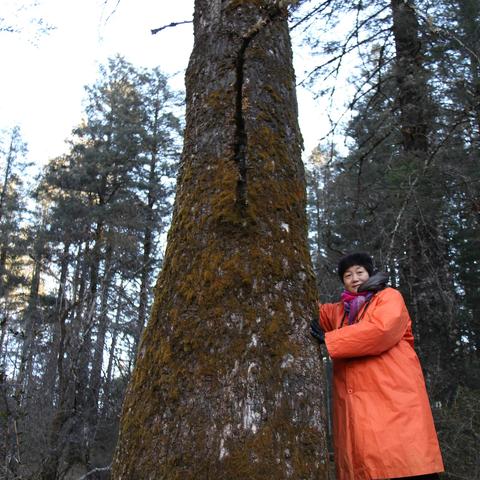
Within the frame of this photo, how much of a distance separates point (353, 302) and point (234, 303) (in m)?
1.33

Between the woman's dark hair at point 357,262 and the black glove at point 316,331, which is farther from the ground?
the woman's dark hair at point 357,262

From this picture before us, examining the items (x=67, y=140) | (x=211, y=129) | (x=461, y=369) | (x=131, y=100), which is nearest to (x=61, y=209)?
(x=67, y=140)

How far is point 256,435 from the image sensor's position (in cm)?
156

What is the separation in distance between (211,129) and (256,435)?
134cm

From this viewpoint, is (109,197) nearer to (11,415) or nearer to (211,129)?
(11,415)

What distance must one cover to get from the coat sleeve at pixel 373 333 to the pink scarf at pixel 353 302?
184mm

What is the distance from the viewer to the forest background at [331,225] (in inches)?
219

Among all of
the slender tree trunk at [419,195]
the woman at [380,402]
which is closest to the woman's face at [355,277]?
the woman at [380,402]

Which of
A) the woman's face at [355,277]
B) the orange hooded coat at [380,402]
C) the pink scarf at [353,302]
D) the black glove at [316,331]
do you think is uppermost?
the woman's face at [355,277]

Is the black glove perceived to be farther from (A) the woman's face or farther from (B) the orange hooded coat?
(A) the woman's face

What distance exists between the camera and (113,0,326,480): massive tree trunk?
5.16 feet

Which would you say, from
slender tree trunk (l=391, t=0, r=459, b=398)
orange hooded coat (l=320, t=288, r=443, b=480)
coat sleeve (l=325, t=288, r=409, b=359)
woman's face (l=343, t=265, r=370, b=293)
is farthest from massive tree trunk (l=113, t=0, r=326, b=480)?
slender tree trunk (l=391, t=0, r=459, b=398)

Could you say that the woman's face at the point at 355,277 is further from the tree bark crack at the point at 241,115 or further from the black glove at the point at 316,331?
the tree bark crack at the point at 241,115

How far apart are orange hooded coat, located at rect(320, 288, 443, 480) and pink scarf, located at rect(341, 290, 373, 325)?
178 mm
